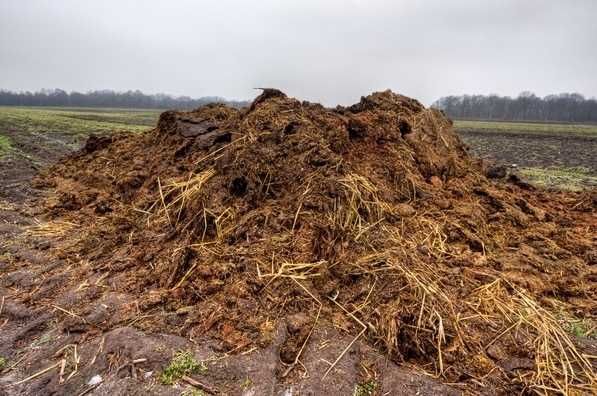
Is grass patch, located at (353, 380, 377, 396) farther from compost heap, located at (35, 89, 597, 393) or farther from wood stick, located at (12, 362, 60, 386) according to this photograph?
wood stick, located at (12, 362, 60, 386)

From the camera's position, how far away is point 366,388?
256 centimetres

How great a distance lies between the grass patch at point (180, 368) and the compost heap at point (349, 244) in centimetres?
25

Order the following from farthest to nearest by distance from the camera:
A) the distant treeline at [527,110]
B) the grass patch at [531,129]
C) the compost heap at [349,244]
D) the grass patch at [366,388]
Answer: the distant treeline at [527,110], the grass patch at [531,129], the compost heap at [349,244], the grass patch at [366,388]

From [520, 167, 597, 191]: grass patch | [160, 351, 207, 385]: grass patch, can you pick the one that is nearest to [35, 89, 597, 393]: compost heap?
[160, 351, 207, 385]: grass patch

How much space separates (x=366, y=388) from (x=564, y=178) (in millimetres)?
10504

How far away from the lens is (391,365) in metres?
2.76

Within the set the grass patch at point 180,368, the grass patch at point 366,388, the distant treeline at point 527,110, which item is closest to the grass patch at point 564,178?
the grass patch at point 366,388

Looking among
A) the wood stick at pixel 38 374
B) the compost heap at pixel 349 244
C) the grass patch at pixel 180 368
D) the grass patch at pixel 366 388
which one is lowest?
the wood stick at pixel 38 374

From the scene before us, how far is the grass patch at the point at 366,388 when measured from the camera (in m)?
2.53

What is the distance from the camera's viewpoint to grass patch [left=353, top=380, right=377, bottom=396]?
8.29 ft

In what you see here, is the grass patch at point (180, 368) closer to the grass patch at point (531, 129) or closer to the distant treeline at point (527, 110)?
the grass patch at point (531, 129)

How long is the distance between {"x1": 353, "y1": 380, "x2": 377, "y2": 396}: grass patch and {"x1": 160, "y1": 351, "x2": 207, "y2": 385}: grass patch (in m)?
1.00

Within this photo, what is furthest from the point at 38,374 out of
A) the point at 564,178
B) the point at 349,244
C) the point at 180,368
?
the point at 564,178

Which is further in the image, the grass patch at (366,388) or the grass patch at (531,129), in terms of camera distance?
the grass patch at (531,129)
